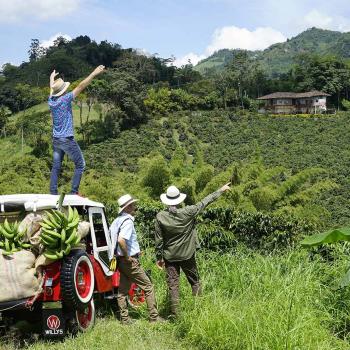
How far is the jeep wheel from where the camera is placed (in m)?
4.57

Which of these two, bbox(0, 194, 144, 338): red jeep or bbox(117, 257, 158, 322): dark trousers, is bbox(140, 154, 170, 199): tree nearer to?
bbox(0, 194, 144, 338): red jeep

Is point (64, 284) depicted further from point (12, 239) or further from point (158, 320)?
point (158, 320)

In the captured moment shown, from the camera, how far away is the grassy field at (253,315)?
4328 millimetres

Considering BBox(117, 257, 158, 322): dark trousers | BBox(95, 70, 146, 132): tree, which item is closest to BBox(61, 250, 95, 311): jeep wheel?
BBox(117, 257, 158, 322): dark trousers

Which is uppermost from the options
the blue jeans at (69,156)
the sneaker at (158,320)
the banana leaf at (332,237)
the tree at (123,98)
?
the tree at (123,98)

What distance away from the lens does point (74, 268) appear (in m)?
4.65

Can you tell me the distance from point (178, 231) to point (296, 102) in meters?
69.2

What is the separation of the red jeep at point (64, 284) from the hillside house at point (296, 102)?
64.1m

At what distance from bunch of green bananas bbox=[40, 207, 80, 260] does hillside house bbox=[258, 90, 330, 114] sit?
64772mm

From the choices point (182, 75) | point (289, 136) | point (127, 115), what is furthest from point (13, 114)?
point (289, 136)

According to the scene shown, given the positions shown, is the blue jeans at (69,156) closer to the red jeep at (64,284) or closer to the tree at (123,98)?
the red jeep at (64,284)

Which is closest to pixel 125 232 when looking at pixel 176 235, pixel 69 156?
pixel 176 235

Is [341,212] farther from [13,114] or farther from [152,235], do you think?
[13,114]

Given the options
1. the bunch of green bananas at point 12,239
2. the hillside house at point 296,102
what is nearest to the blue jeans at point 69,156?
the bunch of green bananas at point 12,239
